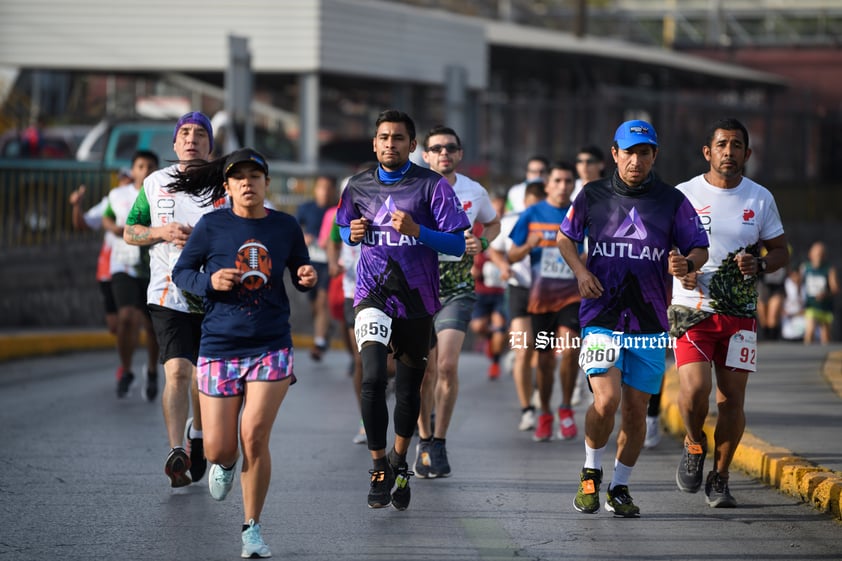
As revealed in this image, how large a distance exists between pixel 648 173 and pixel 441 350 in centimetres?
227

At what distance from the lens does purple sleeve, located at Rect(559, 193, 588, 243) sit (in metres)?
8.43

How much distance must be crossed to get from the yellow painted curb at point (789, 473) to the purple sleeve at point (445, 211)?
8.04 feet

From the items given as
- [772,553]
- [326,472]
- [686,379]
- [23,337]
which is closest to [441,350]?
[326,472]

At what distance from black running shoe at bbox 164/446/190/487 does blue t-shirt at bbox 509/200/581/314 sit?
3714 mm

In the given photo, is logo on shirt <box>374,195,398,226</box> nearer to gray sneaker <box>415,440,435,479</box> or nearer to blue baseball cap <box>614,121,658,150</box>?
blue baseball cap <box>614,121,658,150</box>

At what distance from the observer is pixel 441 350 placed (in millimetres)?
10078

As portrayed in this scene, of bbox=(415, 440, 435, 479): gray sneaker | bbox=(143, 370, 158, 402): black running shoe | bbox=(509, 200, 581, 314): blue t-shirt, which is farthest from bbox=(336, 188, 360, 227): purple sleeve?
bbox=(143, 370, 158, 402): black running shoe

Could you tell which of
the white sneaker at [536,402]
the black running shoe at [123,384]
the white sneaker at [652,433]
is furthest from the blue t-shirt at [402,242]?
the black running shoe at [123,384]

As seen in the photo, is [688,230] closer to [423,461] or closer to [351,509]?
[351,509]

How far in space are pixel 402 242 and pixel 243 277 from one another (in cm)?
151

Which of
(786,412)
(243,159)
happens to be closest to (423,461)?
(243,159)

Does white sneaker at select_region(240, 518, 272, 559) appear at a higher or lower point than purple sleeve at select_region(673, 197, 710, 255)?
lower

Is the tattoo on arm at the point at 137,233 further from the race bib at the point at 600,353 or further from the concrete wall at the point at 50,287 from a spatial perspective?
the concrete wall at the point at 50,287

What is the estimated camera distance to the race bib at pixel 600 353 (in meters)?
8.21
